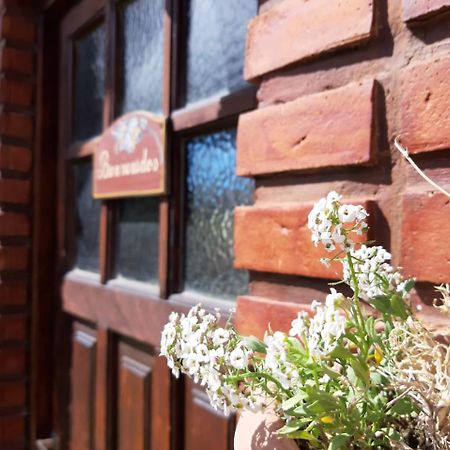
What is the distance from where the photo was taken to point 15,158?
6.03 feet

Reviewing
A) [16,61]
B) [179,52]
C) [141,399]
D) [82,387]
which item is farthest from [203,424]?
[16,61]

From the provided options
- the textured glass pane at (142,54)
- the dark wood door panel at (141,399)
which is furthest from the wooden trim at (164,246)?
the textured glass pane at (142,54)

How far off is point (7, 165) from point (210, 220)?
929 mm

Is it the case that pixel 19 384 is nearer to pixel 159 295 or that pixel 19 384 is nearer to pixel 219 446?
pixel 159 295

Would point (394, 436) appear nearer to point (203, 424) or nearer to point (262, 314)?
point (262, 314)

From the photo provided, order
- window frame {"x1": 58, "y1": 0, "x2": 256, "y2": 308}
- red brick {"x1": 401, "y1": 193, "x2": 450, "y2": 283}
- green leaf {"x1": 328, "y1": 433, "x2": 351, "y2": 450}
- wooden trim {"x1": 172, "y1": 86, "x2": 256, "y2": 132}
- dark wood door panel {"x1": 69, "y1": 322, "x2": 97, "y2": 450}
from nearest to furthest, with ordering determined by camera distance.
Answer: green leaf {"x1": 328, "y1": 433, "x2": 351, "y2": 450}, red brick {"x1": 401, "y1": 193, "x2": 450, "y2": 283}, wooden trim {"x1": 172, "y1": 86, "x2": 256, "y2": 132}, window frame {"x1": 58, "y1": 0, "x2": 256, "y2": 308}, dark wood door panel {"x1": 69, "y1": 322, "x2": 97, "y2": 450}

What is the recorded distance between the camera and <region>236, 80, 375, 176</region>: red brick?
70 centimetres

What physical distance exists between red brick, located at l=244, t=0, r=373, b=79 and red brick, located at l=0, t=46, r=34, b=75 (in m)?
1.20

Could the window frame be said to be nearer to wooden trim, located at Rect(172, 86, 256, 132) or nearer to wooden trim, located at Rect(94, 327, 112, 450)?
wooden trim, located at Rect(172, 86, 256, 132)

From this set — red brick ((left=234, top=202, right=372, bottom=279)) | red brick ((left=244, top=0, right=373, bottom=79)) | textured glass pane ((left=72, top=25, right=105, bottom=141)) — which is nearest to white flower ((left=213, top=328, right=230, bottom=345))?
red brick ((left=234, top=202, right=372, bottom=279))

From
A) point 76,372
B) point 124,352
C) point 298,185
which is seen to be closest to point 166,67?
point 298,185

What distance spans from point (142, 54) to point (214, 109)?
434 millimetres

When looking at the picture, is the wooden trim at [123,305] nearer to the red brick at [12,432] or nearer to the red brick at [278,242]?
the red brick at [278,242]

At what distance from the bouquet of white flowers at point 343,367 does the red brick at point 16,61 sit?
61.1 inches
